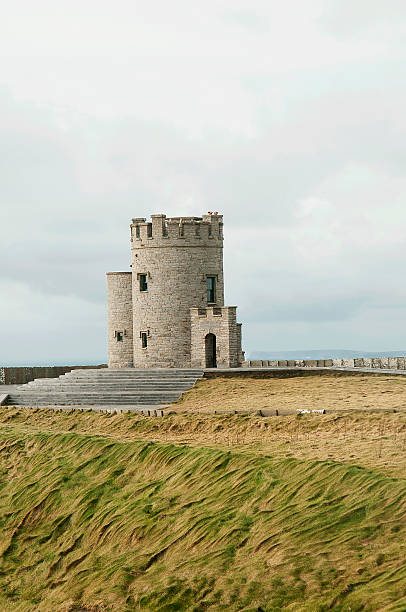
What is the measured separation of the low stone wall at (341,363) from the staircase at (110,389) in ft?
23.3

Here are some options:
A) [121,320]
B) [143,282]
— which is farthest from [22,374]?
[143,282]

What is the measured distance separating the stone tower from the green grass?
834 inches

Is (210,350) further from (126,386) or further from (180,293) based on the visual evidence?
(126,386)

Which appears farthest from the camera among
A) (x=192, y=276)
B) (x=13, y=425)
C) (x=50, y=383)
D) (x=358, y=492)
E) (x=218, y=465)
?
(x=192, y=276)

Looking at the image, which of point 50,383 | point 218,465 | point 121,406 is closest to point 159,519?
point 218,465

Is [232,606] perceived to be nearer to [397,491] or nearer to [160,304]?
[397,491]

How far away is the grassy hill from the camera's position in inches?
493

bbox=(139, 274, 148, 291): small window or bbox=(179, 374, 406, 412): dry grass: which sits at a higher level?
bbox=(139, 274, 148, 291): small window

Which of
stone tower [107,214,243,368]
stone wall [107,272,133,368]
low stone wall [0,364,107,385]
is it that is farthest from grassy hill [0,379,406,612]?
low stone wall [0,364,107,385]

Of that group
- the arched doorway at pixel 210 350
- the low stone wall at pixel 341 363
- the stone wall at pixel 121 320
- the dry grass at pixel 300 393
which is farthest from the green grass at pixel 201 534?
the stone wall at pixel 121 320

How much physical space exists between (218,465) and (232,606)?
556 cm

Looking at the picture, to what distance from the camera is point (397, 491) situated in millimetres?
14141

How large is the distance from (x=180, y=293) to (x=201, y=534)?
28.1 meters

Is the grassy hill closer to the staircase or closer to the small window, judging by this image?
the staircase
